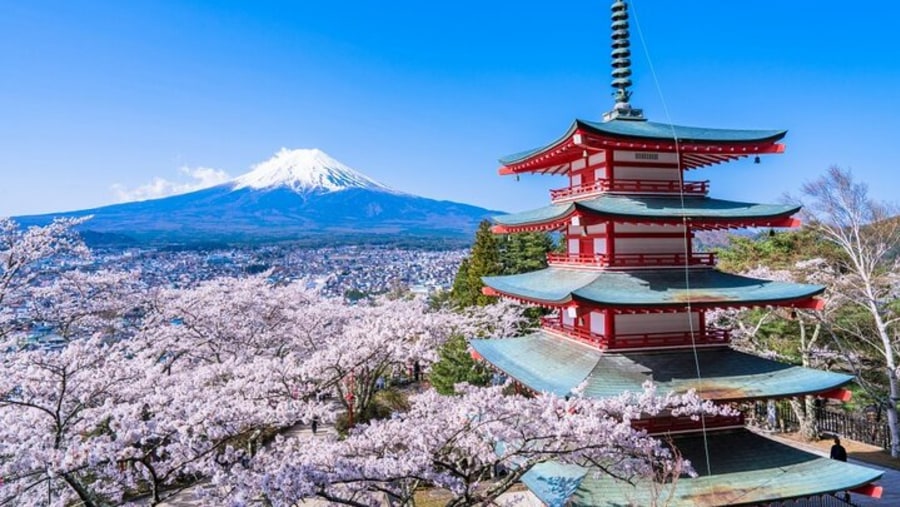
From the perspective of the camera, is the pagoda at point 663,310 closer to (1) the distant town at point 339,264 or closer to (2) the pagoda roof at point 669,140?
(2) the pagoda roof at point 669,140

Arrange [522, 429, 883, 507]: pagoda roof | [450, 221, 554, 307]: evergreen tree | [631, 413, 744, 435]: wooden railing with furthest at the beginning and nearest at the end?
[450, 221, 554, 307]: evergreen tree
[631, 413, 744, 435]: wooden railing
[522, 429, 883, 507]: pagoda roof

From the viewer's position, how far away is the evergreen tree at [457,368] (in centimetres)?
1903

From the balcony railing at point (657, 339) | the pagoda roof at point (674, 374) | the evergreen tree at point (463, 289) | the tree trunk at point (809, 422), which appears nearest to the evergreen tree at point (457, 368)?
the evergreen tree at point (463, 289)

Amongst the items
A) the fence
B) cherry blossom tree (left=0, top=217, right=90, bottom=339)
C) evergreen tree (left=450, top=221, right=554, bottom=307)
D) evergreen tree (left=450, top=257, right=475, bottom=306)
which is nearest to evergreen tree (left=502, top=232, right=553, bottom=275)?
evergreen tree (left=450, top=221, right=554, bottom=307)

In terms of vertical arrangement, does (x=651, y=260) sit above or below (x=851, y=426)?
above

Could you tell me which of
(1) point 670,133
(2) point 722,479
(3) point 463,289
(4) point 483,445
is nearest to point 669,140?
(1) point 670,133

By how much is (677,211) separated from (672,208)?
13.8 inches

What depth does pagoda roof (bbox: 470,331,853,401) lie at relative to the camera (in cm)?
895

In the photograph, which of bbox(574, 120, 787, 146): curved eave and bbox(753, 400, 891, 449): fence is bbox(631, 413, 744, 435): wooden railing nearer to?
bbox(574, 120, 787, 146): curved eave

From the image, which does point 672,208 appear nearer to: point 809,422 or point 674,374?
point 674,374

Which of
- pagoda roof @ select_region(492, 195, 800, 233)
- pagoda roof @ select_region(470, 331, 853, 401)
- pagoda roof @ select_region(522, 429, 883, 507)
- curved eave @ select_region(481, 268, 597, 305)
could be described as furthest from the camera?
curved eave @ select_region(481, 268, 597, 305)

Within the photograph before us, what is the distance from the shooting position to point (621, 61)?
40.6ft

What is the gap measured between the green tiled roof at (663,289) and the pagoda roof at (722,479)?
2613 mm

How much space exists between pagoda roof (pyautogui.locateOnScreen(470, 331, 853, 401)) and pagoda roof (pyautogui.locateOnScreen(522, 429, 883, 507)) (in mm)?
1135
